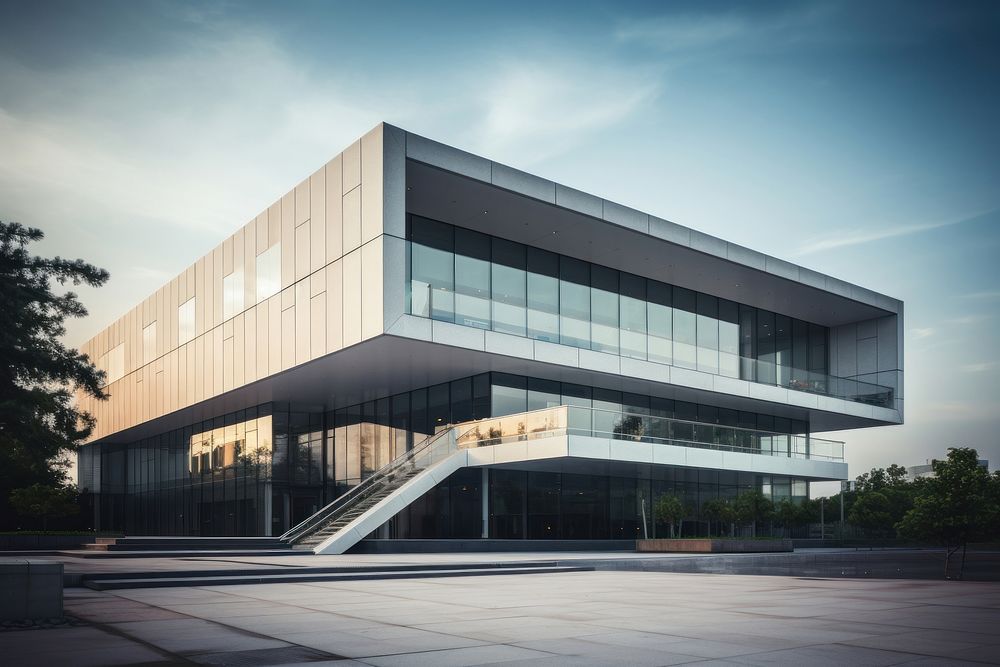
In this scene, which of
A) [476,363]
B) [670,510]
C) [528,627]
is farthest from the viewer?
[670,510]

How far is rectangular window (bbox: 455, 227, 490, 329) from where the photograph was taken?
32250 mm

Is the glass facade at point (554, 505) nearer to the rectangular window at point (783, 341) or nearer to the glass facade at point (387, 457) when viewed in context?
the glass facade at point (387, 457)

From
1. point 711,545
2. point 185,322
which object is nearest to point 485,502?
point 711,545

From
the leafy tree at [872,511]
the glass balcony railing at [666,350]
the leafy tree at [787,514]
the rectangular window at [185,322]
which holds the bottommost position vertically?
the leafy tree at [872,511]

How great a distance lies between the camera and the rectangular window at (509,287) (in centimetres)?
3341

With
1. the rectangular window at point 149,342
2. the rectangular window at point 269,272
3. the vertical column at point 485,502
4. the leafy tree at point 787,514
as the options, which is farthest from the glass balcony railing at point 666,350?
the rectangular window at point 149,342

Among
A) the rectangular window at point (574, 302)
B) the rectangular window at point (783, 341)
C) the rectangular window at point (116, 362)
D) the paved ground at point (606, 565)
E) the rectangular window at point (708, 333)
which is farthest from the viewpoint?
the rectangular window at point (116, 362)

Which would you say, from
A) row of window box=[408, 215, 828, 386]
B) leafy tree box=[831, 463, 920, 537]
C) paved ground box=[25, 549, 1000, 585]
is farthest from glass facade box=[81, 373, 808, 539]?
paved ground box=[25, 549, 1000, 585]

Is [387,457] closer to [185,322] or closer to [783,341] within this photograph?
[185,322]

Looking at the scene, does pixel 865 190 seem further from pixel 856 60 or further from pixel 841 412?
pixel 841 412

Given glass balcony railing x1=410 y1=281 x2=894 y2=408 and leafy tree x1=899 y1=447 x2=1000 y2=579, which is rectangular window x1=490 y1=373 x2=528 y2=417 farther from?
leafy tree x1=899 y1=447 x2=1000 y2=579

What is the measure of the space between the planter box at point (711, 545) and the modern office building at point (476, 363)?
3.09 metres

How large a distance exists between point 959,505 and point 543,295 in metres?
20.9

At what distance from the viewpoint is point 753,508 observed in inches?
1385
